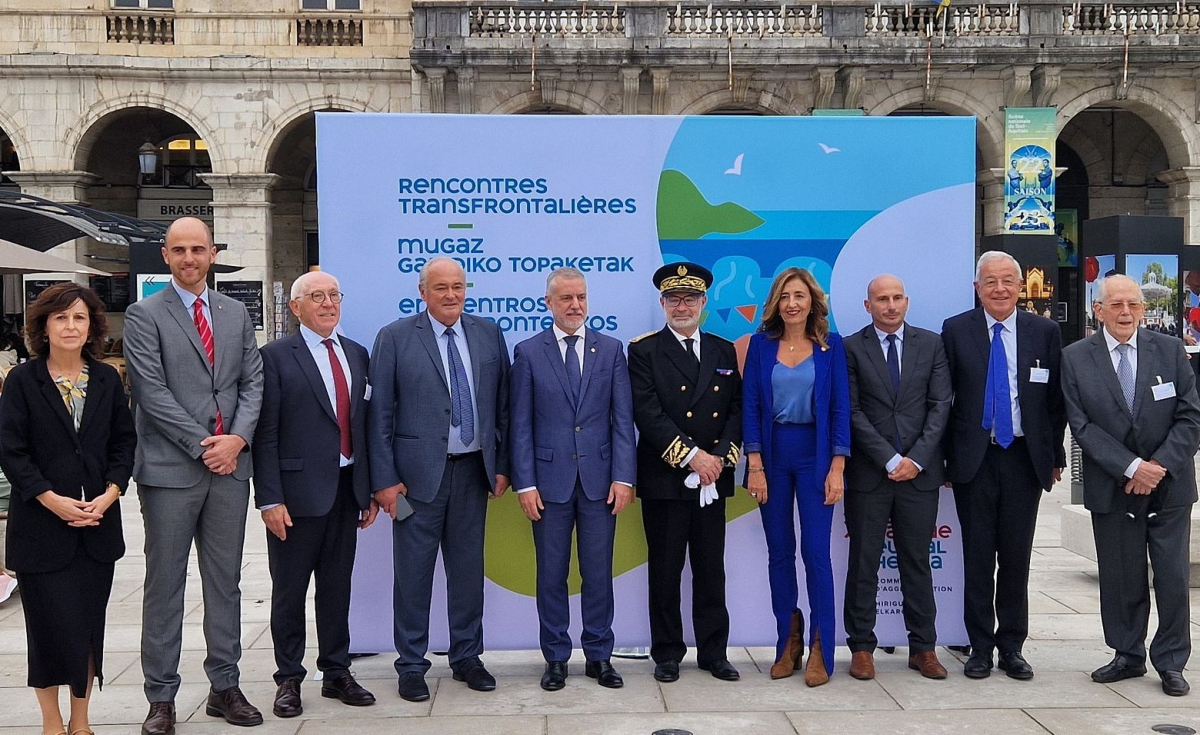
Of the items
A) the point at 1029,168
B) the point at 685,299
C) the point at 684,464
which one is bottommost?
the point at 684,464

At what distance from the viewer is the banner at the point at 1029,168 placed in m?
22.1

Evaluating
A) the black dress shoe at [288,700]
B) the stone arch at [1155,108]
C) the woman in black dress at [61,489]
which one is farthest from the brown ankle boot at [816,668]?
the stone arch at [1155,108]

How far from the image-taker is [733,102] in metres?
22.7

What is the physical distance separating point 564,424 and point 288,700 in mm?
1797

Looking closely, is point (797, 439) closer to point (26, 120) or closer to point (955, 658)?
point (955, 658)

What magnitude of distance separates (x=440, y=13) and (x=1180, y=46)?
47.5 ft

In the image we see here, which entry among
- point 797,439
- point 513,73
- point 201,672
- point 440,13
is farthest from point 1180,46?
point 201,672

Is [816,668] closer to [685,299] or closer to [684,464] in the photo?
[684,464]

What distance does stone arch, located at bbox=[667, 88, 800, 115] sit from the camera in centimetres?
2250

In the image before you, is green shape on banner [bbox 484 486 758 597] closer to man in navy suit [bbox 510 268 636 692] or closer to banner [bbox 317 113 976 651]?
banner [bbox 317 113 976 651]

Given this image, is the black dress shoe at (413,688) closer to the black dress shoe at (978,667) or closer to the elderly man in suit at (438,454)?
the elderly man in suit at (438,454)

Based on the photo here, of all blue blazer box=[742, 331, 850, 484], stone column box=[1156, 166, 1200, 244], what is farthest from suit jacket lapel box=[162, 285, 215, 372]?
stone column box=[1156, 166, 1200, 244]

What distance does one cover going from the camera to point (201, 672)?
5922mm

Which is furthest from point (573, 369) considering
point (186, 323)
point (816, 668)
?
point (816, 668)
